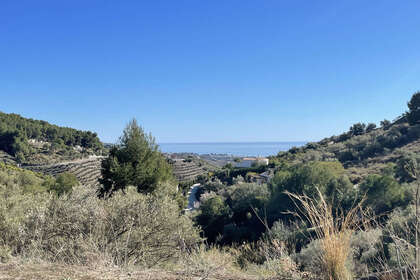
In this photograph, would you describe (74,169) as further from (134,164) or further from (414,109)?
(414,109)

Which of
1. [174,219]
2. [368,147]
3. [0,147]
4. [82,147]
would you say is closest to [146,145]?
[174,219]

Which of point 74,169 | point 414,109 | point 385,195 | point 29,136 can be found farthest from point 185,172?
point 385,195

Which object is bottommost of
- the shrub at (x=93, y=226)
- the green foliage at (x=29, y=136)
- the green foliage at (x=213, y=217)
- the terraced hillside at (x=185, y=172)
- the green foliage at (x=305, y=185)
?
the terraced hillside at (x=185, y=172)

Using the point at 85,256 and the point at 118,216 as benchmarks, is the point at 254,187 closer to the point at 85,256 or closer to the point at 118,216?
the point at 118,216

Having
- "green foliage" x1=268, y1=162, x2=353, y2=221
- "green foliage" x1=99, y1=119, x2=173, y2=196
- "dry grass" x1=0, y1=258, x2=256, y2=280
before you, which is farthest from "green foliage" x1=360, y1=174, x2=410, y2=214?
"dry grass" x1=0, y1=258, x2=256, y2=280

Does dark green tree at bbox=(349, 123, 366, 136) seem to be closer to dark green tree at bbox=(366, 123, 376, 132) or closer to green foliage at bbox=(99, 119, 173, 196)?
dark green tree at bbox=(366, 123, 376, 132)

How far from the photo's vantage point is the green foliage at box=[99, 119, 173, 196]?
36.8 ft

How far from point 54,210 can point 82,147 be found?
5978 centimetres

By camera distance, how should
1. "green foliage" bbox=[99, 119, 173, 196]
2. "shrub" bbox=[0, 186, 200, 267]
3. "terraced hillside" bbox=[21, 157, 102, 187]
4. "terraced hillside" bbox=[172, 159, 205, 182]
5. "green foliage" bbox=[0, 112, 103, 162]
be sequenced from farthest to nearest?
"terraced hillside" bbox=[172, 159, 205, 182] → "green foliage" bbox=[0, 112, 103, 162] → "terraced hillside" bbox=[21, 157, 102, 187] → "green foliage" bbox=[99, 119, 173, 196] → "shrub" bbox=[0, 186, 200, 267]

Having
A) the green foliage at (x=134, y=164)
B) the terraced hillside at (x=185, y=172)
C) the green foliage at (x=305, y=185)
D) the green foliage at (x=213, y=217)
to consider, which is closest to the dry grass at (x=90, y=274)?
the green foliage at (x=134, y=164)

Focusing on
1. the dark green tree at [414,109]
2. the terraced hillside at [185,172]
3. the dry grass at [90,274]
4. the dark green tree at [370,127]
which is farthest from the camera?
the terraced hillside at [185,172]

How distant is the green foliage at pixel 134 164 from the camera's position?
1122 cm

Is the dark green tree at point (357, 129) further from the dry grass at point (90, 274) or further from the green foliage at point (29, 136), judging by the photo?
the green foliage at point (29, 136)

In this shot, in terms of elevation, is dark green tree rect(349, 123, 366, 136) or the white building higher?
dark green tree rect(349, 123, 366, 136)
